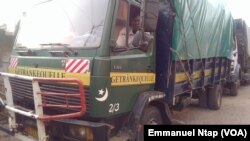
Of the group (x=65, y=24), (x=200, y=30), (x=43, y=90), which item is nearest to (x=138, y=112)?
(x=43, y=90)

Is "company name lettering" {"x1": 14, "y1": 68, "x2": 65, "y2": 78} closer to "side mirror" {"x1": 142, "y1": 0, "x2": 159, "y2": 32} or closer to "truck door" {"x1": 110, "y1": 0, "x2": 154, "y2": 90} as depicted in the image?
"truck door" {"x1": 110, "y1": 0, "x2": 154, "y2": 90}

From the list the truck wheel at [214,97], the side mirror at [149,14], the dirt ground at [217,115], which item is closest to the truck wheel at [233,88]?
the dirt ground at [217,115]

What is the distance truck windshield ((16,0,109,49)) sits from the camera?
11.4 ft

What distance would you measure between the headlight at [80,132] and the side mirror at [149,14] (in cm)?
144

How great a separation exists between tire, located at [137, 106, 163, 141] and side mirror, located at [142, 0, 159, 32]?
1184mm

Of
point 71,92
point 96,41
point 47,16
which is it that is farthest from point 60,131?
point 47,16

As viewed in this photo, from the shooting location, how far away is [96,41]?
3363 mm

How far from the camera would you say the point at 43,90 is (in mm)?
3521

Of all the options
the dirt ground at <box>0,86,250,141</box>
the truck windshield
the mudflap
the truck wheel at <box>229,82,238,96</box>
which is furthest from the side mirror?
the truck wheel at <box>229,82,238,96</box>

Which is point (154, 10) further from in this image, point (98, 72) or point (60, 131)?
point (60, 131)

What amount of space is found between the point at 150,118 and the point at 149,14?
1.52m

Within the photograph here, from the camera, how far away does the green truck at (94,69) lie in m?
3.22

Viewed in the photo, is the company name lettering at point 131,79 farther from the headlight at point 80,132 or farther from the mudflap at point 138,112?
the headlight at point 80,132

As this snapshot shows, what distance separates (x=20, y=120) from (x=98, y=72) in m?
1.49
